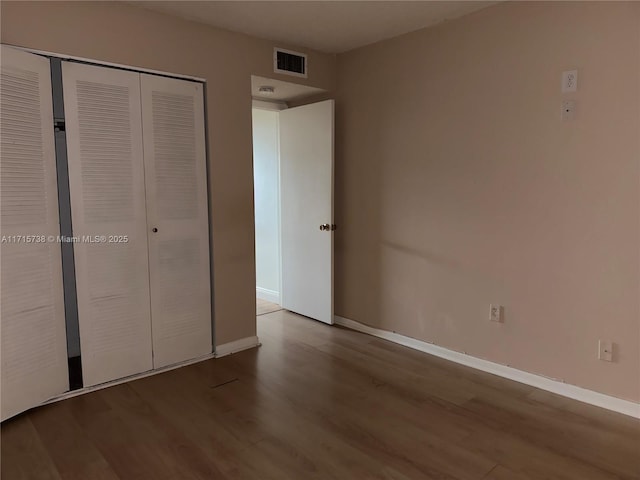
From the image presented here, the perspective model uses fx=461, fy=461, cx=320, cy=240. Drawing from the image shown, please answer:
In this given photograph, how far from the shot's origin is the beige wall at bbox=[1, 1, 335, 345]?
2600 millimetres

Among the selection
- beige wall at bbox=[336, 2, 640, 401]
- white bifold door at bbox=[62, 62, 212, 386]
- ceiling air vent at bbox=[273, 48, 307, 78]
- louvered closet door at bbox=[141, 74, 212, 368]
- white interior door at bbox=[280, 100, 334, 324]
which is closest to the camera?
beige wall at bbox=[336, 2, 640, 401]

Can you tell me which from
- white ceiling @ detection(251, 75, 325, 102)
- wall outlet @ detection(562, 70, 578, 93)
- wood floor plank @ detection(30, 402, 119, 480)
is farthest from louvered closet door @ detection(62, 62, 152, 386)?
wall outlet @ detection(562, 70, 578, 93)

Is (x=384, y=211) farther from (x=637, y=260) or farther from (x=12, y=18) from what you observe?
(x=12, y=18)

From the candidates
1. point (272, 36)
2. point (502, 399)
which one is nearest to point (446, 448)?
point (502, 399)

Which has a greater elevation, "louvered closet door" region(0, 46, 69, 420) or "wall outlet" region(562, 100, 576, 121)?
"wall outlet" region(562, 100, 576, 121)

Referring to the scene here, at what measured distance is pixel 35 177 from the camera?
2.48 meters

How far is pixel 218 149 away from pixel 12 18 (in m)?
1.33

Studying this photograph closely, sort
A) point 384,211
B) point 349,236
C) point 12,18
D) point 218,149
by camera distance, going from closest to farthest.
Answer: point 12,18 < point 218,149 < point 384,211 < point 349,236

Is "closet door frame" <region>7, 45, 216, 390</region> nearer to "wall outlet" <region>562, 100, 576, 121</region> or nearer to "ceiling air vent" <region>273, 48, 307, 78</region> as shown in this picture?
"ceiling air vent" <region>273, 48, 307, 78</region>

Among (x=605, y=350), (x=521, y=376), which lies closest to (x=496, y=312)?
(x=521, y=376)

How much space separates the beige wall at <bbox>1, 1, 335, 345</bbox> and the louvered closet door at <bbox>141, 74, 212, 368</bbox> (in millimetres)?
98

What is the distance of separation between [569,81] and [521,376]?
5.91 feet

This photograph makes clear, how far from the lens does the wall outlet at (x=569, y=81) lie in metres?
2.57

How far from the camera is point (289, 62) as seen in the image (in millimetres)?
3607
